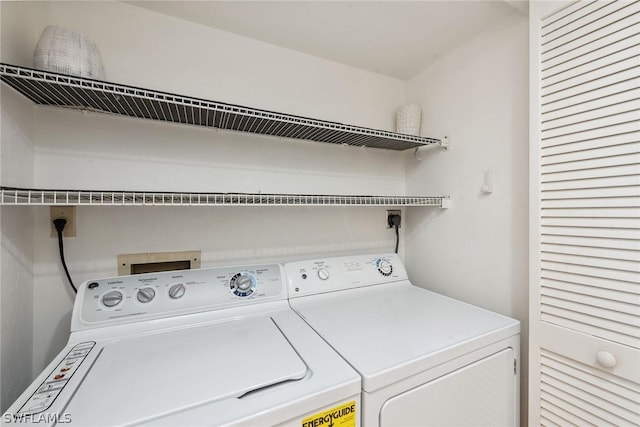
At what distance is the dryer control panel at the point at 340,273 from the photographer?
4.10ft

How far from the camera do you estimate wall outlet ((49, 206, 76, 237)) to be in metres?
1.04

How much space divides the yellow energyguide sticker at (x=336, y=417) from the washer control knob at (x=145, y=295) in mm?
720

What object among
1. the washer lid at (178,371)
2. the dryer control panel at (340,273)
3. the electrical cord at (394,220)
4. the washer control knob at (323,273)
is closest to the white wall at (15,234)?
the washer lid at (178,371)

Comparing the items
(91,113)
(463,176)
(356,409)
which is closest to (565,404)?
(356,409)

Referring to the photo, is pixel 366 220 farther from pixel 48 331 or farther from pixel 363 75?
pixel 48 331


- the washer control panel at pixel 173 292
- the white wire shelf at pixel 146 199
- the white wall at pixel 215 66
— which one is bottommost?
the washer control panel at pixel 173 292

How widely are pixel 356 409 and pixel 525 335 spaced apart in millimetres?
927

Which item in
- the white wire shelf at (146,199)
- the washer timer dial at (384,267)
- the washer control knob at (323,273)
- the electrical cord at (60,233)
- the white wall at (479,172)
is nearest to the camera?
the white wire shelf at (146,199)

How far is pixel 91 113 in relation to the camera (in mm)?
1092

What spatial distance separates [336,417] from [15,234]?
118 centimetres

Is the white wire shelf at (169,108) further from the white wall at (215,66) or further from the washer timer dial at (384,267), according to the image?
the washer timer dial at (384,267)

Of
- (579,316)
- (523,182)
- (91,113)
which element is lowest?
(579,316)

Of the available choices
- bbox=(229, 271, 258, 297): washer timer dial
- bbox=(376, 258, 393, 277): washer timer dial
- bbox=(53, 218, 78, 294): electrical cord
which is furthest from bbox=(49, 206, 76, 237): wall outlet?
bbox=(376, 258, 393, 277): washer timer dial

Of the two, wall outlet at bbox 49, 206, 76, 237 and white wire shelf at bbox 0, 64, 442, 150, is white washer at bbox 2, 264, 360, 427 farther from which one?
white wire shelf at bbox 0, 64, 442, 150
